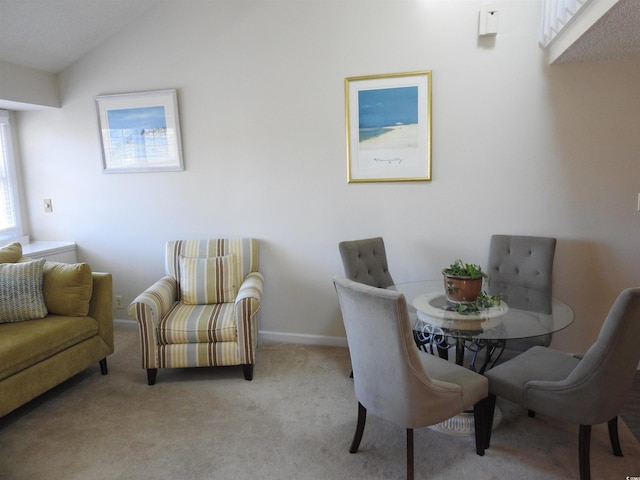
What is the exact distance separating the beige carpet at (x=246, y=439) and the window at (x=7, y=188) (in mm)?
1804

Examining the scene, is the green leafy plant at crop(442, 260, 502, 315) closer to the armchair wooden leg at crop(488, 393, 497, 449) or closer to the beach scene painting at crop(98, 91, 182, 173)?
the armchair wooden leg at crop(488, 393, 497, 449)

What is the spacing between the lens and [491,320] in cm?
200

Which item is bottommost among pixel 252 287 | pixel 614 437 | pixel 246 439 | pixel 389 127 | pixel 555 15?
pixel 246 439

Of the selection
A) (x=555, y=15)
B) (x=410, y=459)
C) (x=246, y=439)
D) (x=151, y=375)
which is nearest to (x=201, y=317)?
(x=151, y=375)

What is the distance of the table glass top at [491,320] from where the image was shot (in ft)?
6.20

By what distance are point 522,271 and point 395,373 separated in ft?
4.75

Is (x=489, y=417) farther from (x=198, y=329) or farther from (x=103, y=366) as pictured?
(x=103, y=366)

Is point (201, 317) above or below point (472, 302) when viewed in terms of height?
below

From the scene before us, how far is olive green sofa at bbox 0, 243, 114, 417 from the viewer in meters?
2.32

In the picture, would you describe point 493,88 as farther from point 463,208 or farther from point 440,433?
point 440,433

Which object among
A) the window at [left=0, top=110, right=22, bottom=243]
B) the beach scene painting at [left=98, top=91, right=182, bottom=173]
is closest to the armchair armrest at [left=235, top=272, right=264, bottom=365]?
the beach scene painting at [left=98, top=91, right=182, bottom=173]

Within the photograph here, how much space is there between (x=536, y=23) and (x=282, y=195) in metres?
2.06

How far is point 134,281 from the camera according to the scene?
12.3 ft

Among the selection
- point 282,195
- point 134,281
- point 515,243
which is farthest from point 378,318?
point 134,281
